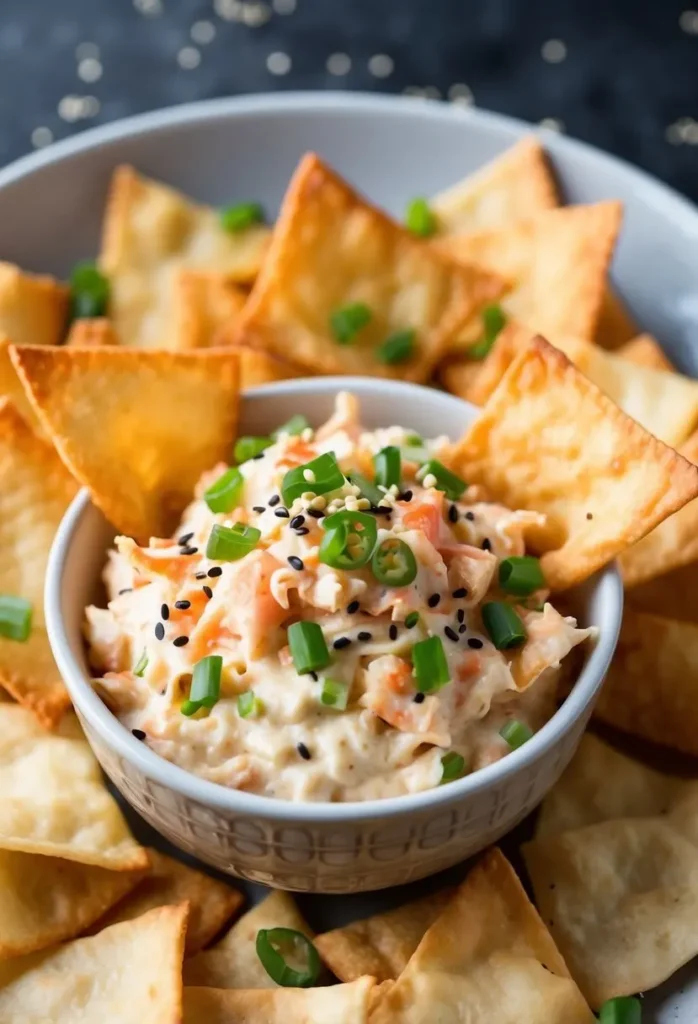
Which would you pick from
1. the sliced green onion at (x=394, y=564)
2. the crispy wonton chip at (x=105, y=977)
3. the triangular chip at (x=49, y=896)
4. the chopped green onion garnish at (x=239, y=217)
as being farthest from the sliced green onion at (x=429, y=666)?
the chopped green onion garnish at (x=239, y=217)

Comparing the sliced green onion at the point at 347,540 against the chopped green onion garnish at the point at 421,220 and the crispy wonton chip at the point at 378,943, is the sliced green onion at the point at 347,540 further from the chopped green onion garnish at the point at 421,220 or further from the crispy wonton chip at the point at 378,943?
the chopped green onion garnish at the point at 421,220

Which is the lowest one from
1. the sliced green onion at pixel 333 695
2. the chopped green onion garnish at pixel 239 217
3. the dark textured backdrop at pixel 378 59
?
the sliced green onion at pixel 333 695

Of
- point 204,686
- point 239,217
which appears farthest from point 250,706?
point 239,217

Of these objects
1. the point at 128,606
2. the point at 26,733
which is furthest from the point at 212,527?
the point at 26,733

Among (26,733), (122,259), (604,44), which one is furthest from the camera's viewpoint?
(604,44)

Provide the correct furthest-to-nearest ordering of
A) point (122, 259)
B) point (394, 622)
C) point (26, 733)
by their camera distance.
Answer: point (122, 259) < point (26, 733) < point (394, 622)

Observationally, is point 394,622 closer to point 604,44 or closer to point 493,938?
point 493,938

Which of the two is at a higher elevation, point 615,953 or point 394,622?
point 394,622
